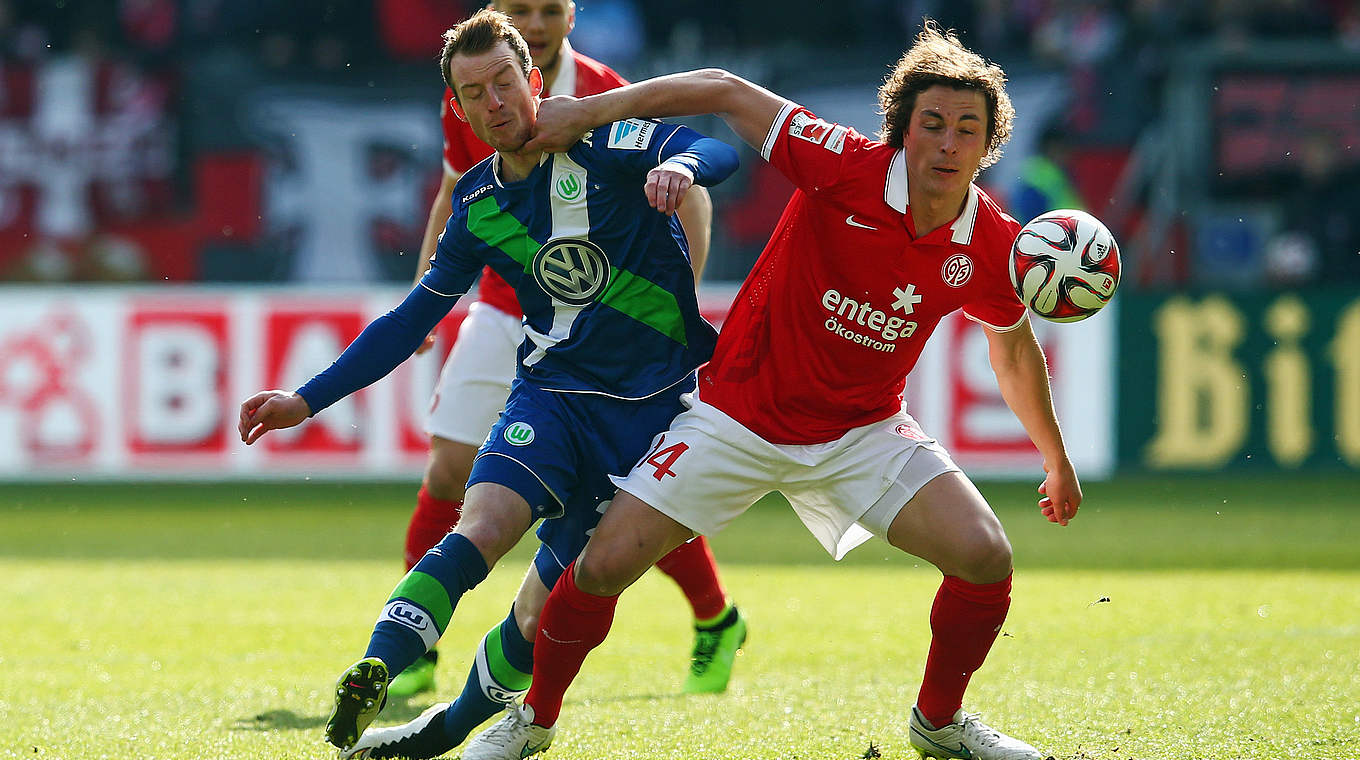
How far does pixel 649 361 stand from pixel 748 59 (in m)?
10.4

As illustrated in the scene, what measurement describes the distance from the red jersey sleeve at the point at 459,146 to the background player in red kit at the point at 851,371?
4.05 ft

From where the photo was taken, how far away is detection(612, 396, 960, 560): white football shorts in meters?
3.87

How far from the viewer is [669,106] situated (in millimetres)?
3977

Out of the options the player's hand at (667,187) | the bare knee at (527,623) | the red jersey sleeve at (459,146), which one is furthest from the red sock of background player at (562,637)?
the red jersey sleeve at (459,146)

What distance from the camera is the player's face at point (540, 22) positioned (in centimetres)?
489

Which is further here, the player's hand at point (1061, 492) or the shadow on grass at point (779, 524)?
the shadow on grass at point (779, 524)

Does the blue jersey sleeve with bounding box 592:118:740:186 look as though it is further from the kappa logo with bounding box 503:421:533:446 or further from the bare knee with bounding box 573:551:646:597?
the bare knee with bounding box 573:551:646:597

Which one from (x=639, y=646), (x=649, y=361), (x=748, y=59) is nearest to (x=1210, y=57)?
(x=748, y=59)

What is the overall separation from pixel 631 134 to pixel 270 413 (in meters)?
1.15

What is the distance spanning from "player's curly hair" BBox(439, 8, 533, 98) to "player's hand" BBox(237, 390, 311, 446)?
0.90 m

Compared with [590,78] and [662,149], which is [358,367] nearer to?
[662,149]

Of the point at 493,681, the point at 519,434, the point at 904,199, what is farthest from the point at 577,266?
the point at 493,681

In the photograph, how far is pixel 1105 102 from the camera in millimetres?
13914

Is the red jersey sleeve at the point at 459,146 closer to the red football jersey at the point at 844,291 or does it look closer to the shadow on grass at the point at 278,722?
the red football jersey at the point at 844,291
